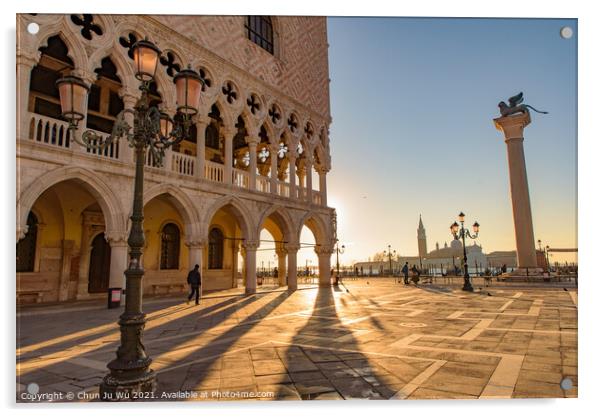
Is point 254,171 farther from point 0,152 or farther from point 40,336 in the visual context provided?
point 0,152

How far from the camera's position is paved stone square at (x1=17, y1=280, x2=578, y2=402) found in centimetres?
353

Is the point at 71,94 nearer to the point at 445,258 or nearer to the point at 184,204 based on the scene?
the point at 184,204

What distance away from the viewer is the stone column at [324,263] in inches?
765

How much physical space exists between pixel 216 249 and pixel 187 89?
15024mm

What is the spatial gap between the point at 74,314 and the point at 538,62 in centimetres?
1053

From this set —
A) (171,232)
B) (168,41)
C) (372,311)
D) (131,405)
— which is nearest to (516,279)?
(372,311)

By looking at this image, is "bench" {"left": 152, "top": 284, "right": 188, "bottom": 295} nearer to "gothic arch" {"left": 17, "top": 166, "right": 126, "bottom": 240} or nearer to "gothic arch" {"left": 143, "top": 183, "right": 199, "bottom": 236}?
"gothic arch" {"left": 143, "top": 183, "right": 199, "bottom": 236}

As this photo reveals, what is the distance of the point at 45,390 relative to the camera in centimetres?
366

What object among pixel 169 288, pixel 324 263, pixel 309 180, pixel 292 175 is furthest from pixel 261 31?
pixel 169 288

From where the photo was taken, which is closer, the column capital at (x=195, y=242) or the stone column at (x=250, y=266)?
the column capital at (x=195, y=242)

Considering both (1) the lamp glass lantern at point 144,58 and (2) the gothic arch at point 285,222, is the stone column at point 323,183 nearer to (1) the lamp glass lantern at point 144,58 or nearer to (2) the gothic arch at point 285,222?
(2) the gothic arch at point 285,222

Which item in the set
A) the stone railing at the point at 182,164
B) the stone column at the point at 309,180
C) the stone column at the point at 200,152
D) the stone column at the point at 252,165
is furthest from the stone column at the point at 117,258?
the stone column at the point at 309,180

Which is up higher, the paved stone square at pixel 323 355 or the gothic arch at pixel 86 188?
the gothic arch at pixel 86 188

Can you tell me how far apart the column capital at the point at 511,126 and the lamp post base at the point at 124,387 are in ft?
66.8
